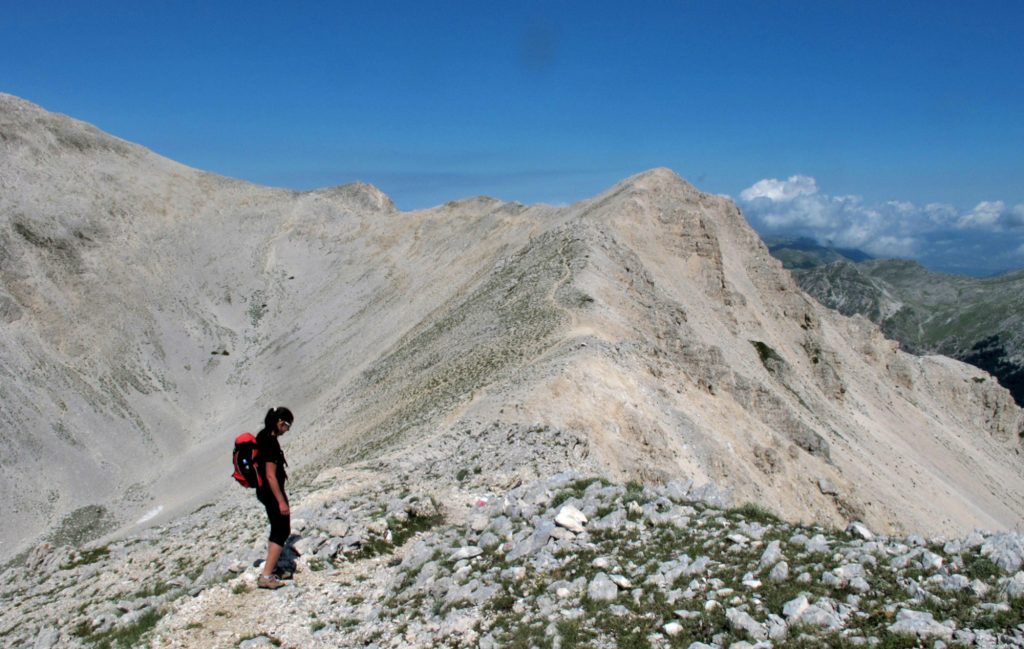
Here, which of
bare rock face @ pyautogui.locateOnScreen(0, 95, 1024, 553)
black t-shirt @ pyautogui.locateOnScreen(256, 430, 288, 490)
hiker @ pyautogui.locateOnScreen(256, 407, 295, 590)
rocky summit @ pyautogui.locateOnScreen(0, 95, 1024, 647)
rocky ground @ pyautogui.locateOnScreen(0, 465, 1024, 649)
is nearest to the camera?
rocky ground @ pyautogui.locateOnScreen(0, 465, 1024, 649)

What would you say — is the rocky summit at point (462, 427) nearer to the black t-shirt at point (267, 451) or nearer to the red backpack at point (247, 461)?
the red backpack at point (247, 461)

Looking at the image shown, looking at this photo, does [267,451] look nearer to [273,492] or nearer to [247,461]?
[247,461]

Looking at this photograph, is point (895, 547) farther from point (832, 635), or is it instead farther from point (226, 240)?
point (226, 240)

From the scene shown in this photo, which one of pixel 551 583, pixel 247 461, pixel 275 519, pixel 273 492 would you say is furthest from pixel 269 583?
pixel 551 583

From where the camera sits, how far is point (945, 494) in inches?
2045

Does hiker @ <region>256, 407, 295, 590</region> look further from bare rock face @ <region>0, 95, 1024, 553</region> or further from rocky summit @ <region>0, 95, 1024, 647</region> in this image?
bare rock face @ <region>0, 95, 1024, 553</region>

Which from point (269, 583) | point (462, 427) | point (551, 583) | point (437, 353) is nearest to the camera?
point (551, 583)

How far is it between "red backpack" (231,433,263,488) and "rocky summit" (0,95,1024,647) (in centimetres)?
A: 187

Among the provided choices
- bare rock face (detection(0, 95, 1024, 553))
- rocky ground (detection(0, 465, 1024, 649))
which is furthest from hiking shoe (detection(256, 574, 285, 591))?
bare rock face (detection(0, 95, 1024, 553))

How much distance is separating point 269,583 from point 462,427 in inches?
474

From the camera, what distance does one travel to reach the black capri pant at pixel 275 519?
12.9 metres

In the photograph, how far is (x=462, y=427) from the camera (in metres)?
24.5

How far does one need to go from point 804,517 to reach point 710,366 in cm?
1103

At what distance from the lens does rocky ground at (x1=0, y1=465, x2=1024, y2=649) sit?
874 cm
